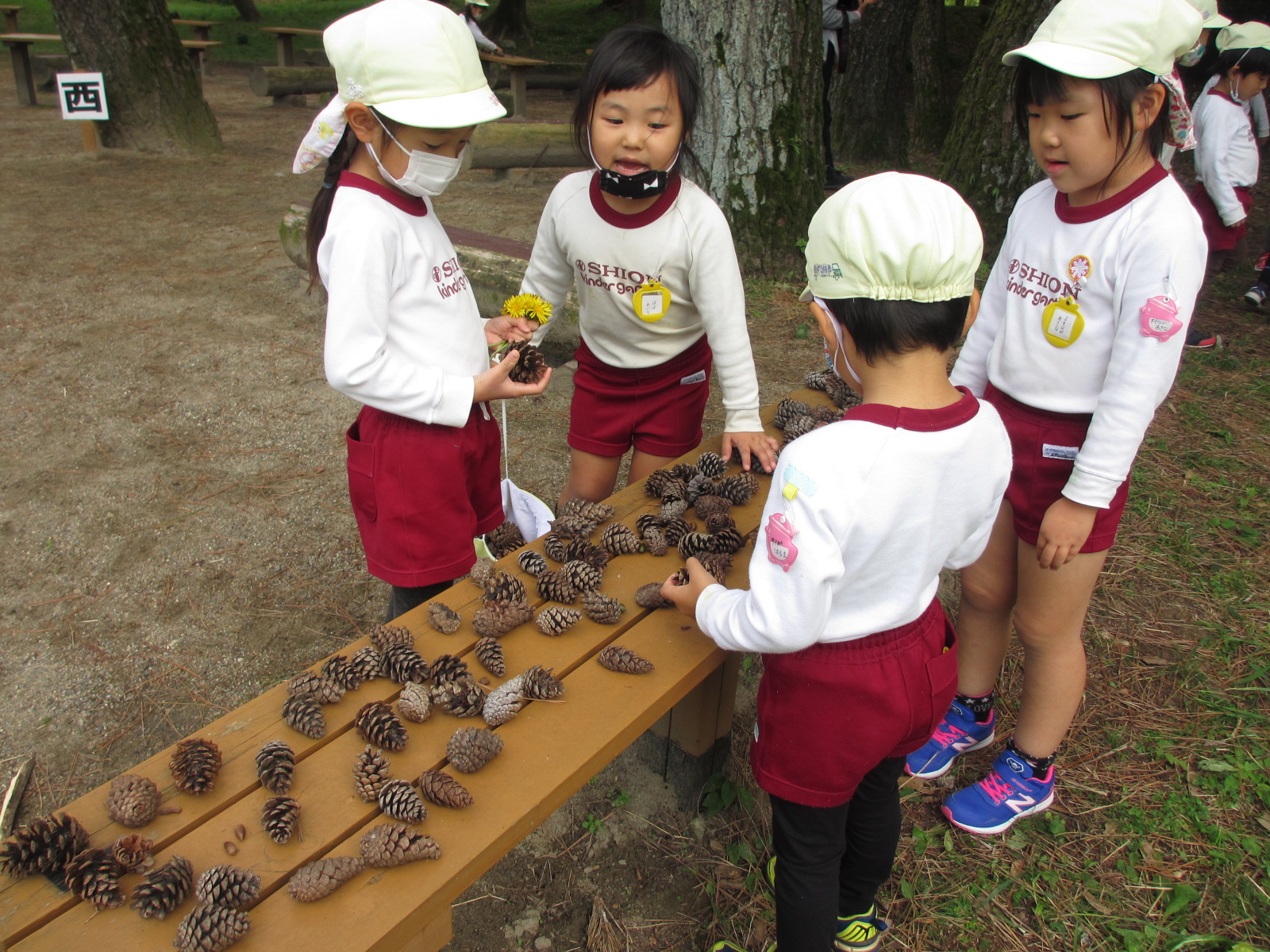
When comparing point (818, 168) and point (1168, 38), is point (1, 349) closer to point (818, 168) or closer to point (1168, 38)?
point (818, 168)

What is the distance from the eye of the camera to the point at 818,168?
6.23 metres

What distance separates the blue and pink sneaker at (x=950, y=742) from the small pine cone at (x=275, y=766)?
187cm

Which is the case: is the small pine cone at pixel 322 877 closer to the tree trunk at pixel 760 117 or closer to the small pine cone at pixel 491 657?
the small pine cone at pixel 491 657

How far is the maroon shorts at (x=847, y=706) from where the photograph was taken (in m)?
1.70

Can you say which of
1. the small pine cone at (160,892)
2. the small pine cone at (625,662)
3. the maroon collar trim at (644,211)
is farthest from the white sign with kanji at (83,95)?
the small pine cone at (160,892)

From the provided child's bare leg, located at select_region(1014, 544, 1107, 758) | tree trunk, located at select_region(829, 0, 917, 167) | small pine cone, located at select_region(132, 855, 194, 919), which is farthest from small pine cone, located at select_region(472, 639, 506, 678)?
tree trunk, located at select_region(829, 0, 917, 167)

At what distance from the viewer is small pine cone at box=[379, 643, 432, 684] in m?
1.84

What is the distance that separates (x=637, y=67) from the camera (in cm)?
237

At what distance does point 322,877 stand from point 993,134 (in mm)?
6666

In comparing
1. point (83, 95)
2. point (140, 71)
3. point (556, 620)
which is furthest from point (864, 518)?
point (140, 71)

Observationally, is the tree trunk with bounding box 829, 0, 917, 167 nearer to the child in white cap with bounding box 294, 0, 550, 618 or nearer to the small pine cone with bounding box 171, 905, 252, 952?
the child in white cap with bounding box 294, 0, 550, 618

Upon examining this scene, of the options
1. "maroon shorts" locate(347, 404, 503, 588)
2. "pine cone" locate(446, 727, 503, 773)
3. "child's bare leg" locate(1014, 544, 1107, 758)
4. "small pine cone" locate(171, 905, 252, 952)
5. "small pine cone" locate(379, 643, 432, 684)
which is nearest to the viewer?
"small pine cone" locate(171, 905, 252, 952)

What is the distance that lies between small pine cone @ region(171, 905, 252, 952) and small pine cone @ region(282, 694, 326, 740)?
0.41m

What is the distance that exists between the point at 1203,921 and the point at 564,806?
1.79 m
